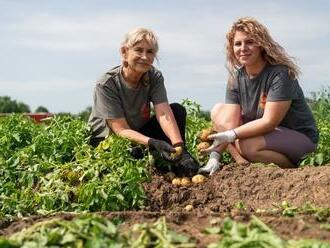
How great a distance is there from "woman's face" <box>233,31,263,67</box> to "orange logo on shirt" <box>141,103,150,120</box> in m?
0.87

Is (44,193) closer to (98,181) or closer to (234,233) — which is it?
(98,181)

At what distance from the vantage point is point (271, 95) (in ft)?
16.8

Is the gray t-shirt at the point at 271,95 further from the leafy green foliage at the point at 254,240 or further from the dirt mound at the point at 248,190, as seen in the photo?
the leafy green foliage at the point at 254,240

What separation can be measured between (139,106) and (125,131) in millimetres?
384

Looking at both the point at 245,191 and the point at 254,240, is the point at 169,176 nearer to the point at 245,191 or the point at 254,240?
the point at 245,191

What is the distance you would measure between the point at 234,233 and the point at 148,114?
3092mm

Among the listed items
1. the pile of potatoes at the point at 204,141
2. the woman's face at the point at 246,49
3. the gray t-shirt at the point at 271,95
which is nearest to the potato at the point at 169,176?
the pile of potatoes at the point at 204,141

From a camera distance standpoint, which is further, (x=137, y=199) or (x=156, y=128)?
(x=156, y=128)

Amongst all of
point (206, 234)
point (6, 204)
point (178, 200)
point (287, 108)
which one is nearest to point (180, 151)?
point (178, 200)

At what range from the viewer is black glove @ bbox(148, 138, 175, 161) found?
504 cm

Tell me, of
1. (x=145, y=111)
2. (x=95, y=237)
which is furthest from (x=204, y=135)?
(x=95, y=237)

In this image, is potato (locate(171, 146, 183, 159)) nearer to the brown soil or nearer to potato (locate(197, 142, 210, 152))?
the brown soil

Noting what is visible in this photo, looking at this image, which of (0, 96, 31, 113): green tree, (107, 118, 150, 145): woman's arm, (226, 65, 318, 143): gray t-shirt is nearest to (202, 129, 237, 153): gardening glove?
(226, 65, 318, 143): gray t-shirt

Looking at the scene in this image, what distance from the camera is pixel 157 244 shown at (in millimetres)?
2545
